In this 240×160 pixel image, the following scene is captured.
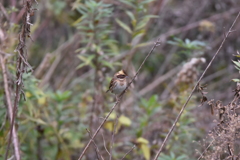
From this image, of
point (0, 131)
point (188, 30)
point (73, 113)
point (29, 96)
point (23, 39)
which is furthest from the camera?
point (188, 30)

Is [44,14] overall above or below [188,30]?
above

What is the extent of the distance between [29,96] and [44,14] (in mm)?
3153

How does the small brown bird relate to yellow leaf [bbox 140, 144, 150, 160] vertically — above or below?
above

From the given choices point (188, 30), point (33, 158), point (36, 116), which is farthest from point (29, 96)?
point (188, 30)

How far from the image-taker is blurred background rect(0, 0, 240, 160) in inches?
146

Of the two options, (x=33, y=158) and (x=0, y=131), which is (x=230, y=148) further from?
(x=33, y=158)

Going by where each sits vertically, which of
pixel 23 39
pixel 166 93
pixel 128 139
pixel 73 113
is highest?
pixel 23 39

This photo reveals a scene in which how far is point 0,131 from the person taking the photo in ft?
10.6

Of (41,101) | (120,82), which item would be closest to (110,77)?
(120,82)

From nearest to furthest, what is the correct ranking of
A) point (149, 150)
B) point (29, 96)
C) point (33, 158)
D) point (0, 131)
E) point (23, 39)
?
1. point (23, 39)
2. point (0, 131)
3. point (29, 96)
4. point (149, 150)
5. point (33, 158)

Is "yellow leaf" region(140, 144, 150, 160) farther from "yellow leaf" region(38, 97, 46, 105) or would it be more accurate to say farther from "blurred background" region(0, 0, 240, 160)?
"yellow leaf" region(38, 97, 46, 105)

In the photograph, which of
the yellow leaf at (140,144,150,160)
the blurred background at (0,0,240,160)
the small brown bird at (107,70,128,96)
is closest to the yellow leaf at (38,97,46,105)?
the blurred background at (0,0,240,160)

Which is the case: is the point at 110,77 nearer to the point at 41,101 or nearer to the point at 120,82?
the point at 120,82

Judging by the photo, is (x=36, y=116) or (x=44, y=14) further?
(x=44, y=14)
